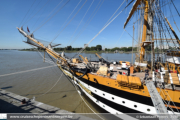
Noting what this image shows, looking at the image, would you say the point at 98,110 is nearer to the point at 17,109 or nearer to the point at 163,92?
the point at 163,92

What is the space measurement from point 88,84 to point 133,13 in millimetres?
10330

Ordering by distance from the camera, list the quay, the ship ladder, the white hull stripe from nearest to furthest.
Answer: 1. the ship ladder
2. the white hull stripe
3. the quay

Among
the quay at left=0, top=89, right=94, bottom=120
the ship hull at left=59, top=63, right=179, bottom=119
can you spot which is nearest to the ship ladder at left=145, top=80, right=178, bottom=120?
the ship hull at left=59, top=63, right=179, bottom=119

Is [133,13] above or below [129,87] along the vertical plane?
above

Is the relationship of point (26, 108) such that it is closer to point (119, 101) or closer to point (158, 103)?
point (119, 101)

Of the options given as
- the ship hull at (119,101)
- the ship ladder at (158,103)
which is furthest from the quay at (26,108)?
the ship ladder at (158,103)

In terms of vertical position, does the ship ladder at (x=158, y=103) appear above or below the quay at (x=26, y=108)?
above

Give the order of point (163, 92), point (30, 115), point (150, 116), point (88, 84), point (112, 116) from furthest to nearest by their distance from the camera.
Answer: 1. point (88, 84)
2. point (112, 116)
3. point (30, 115)
4. point (150, 116)
5. point (163, 92)

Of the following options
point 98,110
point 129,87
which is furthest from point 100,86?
point 98,110

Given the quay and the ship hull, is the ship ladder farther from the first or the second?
the quay

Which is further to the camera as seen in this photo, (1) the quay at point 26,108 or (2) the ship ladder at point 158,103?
(1) the quay at point 26,108

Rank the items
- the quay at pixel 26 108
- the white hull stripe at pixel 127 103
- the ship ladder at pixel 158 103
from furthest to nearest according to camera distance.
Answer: the quay at pixel 26 108 < the white hull stripe at pixel 127 103 < the ship ladder at pixel 158 103

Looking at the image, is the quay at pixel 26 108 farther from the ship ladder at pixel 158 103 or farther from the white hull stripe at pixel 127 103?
the ship ladder at pixel 158 103

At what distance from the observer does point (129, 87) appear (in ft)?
19.4
